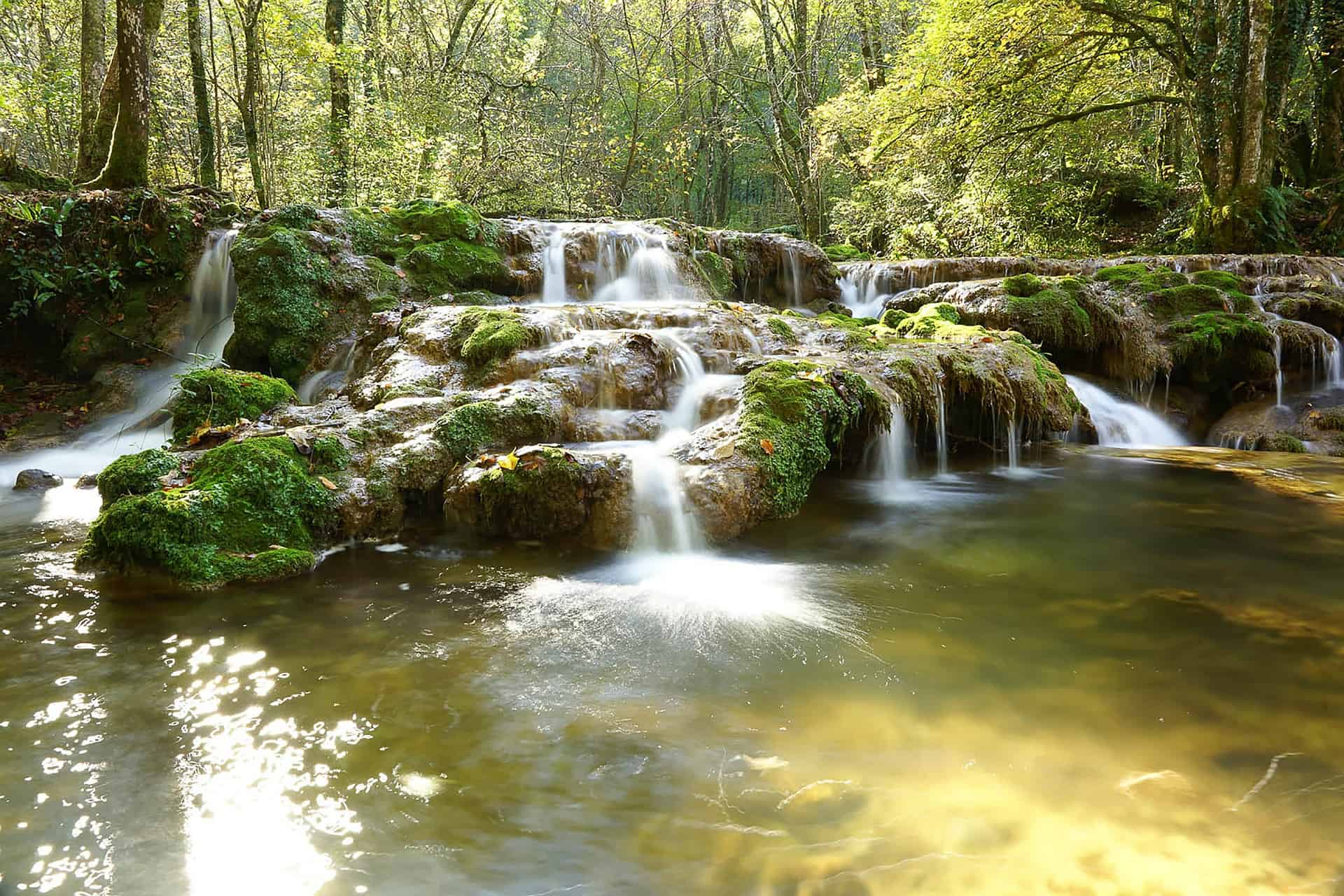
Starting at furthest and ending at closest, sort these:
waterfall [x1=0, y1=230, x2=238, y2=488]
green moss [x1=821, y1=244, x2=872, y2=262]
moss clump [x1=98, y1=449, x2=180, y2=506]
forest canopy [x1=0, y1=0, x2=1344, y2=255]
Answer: green moss [x1=821, y1=244, x2=872, y2=262] → forest canopy [x1=0, y1=0, x2=1344, y2=255] → waterfall [x1=0, y1=230, x2=238, y2=488] → moss clump [x1=98, y1=449, x2=180, y2=506]

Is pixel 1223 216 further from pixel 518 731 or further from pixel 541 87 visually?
pixel 518 731

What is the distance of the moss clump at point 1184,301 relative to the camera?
9633mm

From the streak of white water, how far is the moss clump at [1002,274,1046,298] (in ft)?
31.4

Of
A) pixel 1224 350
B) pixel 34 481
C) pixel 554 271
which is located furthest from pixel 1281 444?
pixel 34 481

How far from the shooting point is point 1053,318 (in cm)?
911

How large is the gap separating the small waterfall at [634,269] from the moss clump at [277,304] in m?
3.78

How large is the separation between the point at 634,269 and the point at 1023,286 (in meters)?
5.55

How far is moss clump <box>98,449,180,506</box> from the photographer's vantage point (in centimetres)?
430

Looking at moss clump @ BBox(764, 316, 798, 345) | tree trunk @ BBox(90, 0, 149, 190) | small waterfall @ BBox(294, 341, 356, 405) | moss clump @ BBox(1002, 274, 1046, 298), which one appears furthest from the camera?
moss clump @ BBox(1002, 274, 1046, 298)

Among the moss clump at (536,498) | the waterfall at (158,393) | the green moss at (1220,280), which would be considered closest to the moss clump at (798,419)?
the moss clump at (536,498)

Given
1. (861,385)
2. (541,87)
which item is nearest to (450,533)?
(861,385)

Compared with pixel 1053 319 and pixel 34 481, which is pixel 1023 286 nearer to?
pixel 1053 319

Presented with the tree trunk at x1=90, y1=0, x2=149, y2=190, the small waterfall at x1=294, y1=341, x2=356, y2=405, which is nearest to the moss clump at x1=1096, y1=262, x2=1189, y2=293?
the small waterfall at x1=294, y1=341, x2=356, y2=405

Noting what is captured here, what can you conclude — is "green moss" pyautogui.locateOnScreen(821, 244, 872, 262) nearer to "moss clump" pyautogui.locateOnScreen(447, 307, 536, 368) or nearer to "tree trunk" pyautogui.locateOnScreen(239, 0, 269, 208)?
"moss clump" pyautogui.locateOnScreen(447, 307, 536, 368)
